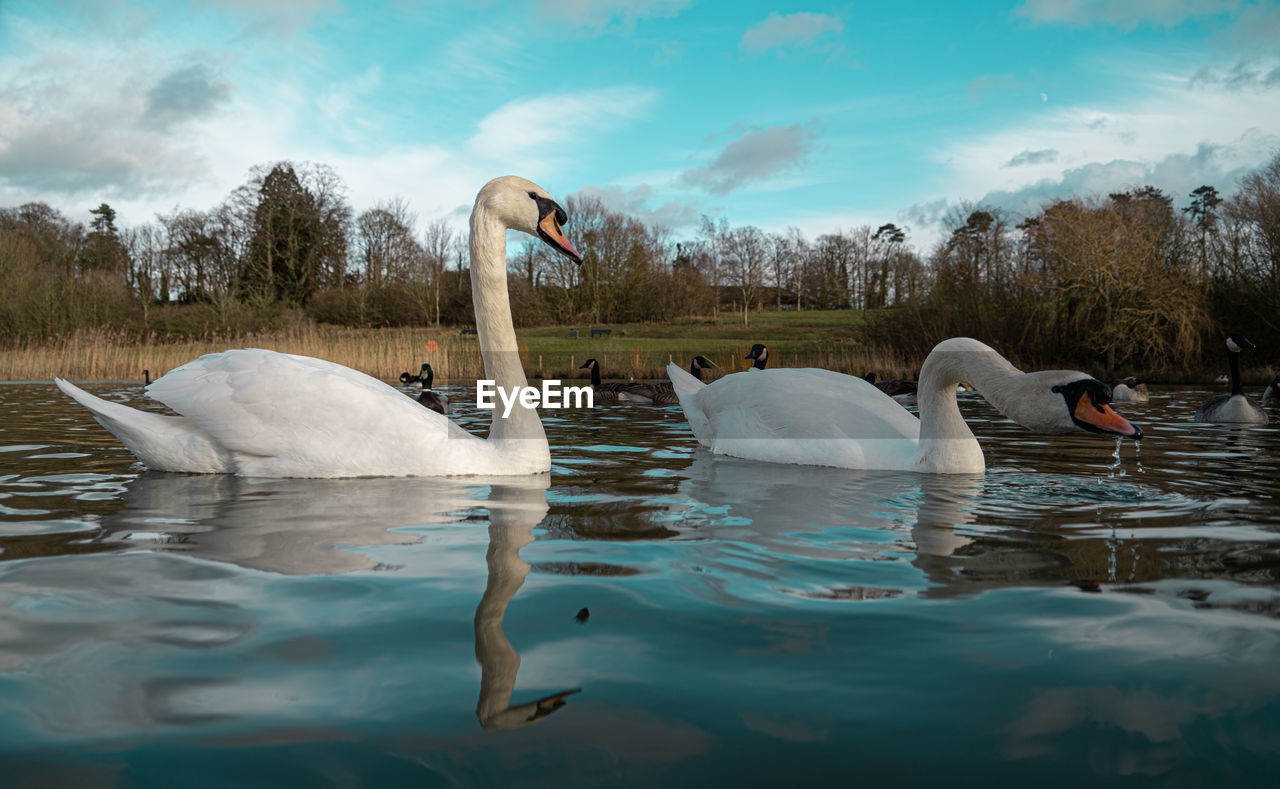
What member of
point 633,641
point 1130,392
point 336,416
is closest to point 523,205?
point 336,416

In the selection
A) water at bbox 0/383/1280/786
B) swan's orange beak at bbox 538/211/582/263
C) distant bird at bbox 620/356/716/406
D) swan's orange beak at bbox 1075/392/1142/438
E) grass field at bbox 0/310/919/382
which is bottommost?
water at bbox 0/383/1280/786

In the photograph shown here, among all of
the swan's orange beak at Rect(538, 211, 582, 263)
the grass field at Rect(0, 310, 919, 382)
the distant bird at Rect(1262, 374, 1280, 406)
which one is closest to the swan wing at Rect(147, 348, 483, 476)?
the swan's orange beak at Rect(538, 211, 582, 263)

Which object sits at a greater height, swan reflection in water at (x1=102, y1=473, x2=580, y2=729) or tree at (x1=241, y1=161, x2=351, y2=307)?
tree at (x1=241, y1=161, x2=351, y2=307)

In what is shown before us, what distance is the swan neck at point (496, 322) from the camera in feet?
17.2

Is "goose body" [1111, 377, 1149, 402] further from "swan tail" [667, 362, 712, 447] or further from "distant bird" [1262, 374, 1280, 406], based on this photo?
"swan tail" [667, 362, 712, 447]

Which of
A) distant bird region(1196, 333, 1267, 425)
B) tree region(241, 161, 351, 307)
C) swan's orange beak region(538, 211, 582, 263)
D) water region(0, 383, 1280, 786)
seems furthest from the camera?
tree region(241, 161, 351, 307)

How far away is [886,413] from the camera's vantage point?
Answer: 6332 millimetres

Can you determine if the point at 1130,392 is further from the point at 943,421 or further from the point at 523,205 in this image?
the point at 523,205

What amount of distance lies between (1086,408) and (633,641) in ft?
9.09

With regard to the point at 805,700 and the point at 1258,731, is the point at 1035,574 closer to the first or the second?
the point at 1258,731

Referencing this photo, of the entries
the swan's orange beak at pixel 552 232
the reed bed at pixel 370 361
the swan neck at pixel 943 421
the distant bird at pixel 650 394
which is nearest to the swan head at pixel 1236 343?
the distant bird at pixel 650 394

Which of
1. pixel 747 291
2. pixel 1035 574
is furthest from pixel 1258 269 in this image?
pixel 747 291

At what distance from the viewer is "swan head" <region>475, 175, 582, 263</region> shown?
16.9 feet

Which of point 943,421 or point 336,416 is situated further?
point 943,421
